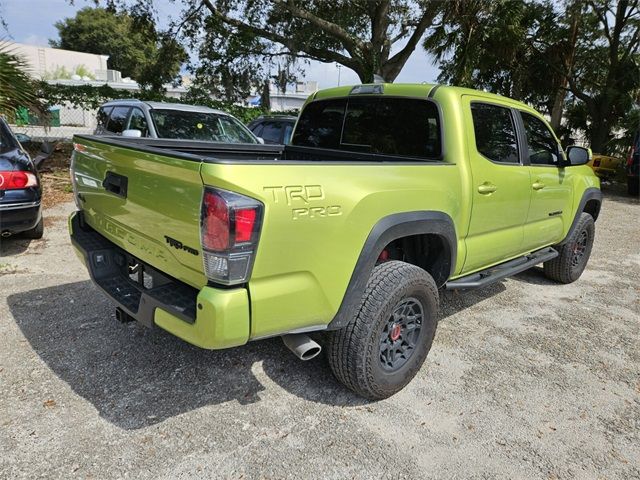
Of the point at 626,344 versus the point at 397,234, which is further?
the point at 626,344

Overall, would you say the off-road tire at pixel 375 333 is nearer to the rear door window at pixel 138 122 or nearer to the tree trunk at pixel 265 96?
the rear door window at pixel 138 122

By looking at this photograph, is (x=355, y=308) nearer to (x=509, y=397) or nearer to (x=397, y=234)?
(x=397, y=234)

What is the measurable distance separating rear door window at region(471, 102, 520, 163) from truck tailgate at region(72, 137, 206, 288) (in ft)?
7.22

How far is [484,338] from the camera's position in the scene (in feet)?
12.6

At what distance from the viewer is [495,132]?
3664mm

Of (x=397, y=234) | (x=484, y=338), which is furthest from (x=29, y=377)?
(x=484, y=338)

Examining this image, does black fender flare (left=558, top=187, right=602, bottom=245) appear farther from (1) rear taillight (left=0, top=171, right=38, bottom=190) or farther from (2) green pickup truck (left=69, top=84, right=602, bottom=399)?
(1) rear taillight (left=0, top=171, right=38, bottom=190)

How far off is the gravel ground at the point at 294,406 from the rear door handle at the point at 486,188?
122cm

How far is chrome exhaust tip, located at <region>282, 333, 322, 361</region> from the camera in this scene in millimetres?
2393

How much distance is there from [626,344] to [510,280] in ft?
5.29

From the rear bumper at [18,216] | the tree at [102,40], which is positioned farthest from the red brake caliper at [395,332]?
the tree at [102,40]

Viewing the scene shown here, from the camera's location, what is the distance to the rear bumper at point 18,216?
15.7 ft

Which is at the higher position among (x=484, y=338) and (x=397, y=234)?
(x=397, y=234)

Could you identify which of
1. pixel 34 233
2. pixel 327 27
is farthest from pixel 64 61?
pixel 34 233
